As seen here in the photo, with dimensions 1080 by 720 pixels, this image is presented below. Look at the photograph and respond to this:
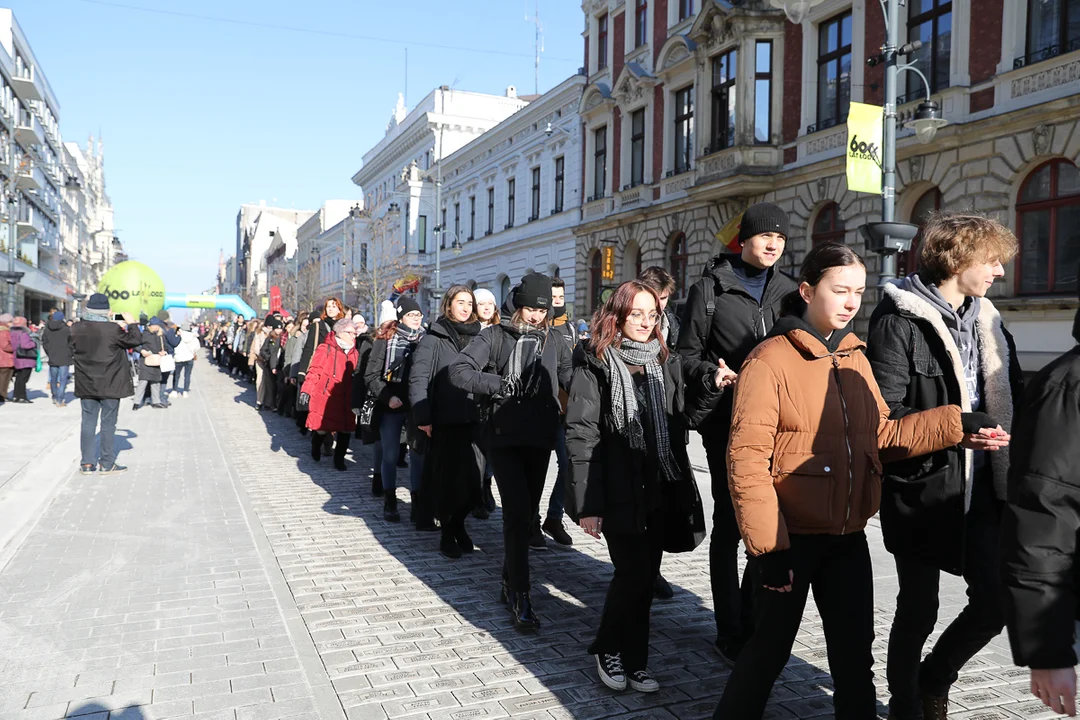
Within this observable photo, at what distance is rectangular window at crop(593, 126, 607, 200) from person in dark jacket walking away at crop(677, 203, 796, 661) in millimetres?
26255

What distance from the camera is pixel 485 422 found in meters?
A: 4.96

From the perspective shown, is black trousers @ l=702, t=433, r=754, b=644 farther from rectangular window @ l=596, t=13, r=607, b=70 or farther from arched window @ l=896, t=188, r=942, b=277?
rectangular window @ l=596, t=13, r=607, b=70

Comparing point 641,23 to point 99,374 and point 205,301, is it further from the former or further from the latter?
point 205,301

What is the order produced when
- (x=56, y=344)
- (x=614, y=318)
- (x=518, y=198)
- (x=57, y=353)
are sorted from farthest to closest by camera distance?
(x=518, y=198)
(x=57, y=353)
(x=56, y=344)
(x=614, y=318)

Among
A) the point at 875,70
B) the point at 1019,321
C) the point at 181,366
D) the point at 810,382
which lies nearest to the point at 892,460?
the point at 810,382

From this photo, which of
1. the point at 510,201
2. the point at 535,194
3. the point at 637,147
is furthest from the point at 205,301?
the point at 637,147

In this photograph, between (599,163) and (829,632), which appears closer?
(829,632)

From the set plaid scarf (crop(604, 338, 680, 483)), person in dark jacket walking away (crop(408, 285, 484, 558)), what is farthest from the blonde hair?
person in dark jacket walking away (crop(408, 285, 484, 558))

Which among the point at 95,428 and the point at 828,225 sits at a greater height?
the point at 828,225

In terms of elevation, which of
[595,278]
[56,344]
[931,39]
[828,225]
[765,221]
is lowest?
[56,344]

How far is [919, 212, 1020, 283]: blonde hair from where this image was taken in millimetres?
3104

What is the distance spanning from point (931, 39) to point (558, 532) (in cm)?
1482

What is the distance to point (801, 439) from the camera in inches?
111

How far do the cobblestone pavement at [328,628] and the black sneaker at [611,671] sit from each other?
5 cm
